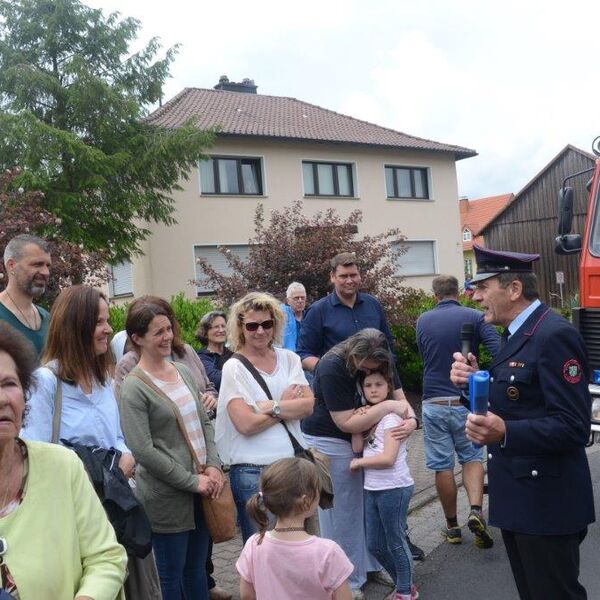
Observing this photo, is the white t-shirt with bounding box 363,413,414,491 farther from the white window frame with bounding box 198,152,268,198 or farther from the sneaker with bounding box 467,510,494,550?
the white window frame with bounding box 198,152,268,198

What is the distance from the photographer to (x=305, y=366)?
550 cm

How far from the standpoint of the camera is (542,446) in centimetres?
287

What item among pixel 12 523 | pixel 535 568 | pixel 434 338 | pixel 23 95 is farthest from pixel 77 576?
pixel 23 95

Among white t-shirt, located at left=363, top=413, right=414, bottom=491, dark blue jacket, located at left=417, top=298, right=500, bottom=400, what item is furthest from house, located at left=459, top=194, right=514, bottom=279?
white t-shirt, located at left=363, top=413, right=414, bottom=491

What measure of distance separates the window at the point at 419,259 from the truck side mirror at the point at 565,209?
67.1 ft

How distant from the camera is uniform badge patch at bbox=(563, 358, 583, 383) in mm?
2887

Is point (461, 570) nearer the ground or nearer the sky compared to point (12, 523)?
nearer the ground

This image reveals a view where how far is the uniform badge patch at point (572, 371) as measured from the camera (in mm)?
2887

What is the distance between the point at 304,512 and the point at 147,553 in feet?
2.26

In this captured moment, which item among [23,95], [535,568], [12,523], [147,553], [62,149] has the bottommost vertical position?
[535,568]

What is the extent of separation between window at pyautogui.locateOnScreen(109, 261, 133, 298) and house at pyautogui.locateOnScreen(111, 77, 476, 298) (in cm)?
5

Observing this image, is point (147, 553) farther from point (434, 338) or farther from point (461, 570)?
point (434, 338)

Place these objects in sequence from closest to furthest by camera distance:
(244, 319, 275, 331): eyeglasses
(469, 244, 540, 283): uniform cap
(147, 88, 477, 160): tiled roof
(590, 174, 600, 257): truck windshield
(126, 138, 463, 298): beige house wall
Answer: (469, 244, 540, 283): uniform cap
(244, 319, 275, 331): eyeglasses
(590, 174, 600, 257): truck windshield
(126, 138, 463, 298): beige house wall
(147, 88, 477, 160): tiled roof

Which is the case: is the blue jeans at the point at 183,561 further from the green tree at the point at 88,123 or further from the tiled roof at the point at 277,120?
the tiled roof at the point at 277,120
